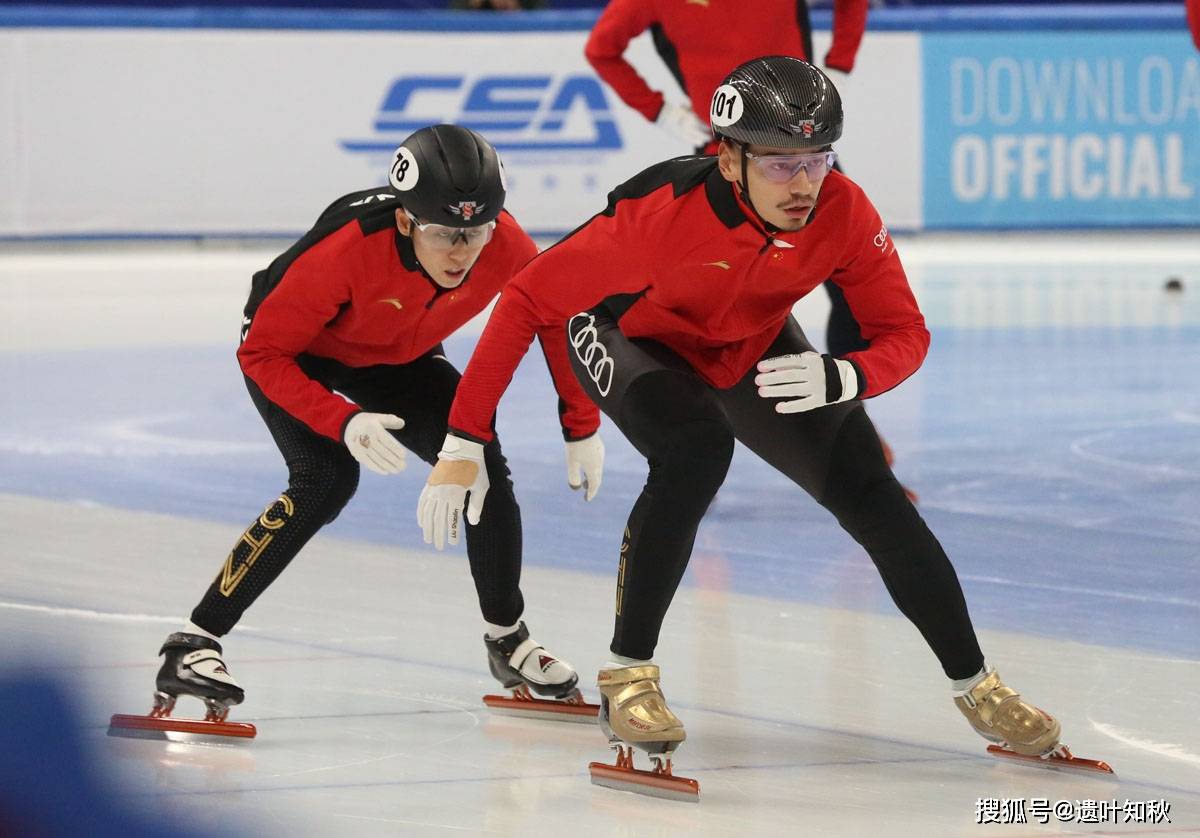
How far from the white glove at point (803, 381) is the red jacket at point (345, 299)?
58 cm

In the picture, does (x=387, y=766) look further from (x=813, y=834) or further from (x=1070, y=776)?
(x=1070, y=776)

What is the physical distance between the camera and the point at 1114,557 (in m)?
4.89

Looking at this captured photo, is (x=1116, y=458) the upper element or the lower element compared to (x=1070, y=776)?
upper

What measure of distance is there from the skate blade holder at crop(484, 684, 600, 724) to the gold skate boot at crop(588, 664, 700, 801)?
1.32 feet

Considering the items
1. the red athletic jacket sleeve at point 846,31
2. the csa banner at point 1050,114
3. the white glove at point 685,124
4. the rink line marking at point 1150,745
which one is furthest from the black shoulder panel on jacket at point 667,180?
the csa banner at point 1050,114

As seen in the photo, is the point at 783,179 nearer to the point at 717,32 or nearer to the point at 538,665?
the point at 538,665

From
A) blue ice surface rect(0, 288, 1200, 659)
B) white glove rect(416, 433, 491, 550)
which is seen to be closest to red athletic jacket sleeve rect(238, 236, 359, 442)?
white glove rect(416, 433, 491, 550)

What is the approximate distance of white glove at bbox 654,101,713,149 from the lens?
20.7 ft

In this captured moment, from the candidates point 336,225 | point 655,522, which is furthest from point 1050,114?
point 655,522

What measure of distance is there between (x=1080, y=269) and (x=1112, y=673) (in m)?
9.04

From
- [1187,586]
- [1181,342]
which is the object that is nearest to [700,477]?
[1187,586]

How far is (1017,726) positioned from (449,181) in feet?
4.53

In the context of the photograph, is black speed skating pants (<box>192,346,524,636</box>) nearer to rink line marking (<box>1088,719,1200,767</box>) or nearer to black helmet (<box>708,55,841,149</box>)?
black helmet (<box>708,55,841,149</box>)

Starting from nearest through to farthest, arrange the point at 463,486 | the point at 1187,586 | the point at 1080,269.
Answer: the point at 463,486 → the point at 1187,586 → the point at 1080,269
